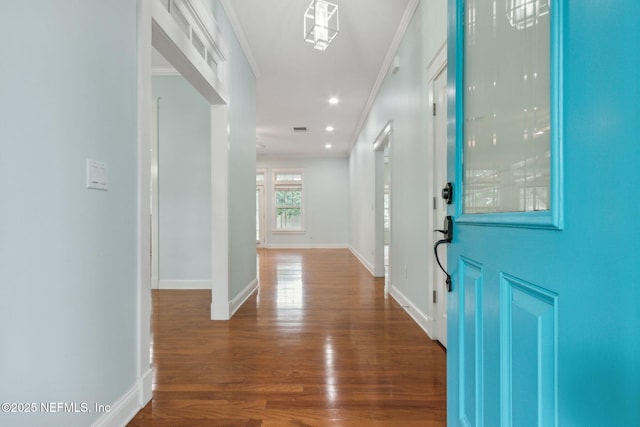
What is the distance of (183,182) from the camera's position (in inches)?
165

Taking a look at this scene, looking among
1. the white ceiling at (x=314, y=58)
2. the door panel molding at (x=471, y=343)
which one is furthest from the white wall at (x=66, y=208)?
the white ceiling at (x=314, y=58)

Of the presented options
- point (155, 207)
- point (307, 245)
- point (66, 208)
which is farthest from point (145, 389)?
point (307, 245)

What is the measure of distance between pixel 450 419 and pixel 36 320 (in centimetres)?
146

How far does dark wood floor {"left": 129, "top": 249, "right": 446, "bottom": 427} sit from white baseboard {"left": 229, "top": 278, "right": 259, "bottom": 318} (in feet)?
0.21

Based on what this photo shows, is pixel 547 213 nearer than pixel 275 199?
Yes

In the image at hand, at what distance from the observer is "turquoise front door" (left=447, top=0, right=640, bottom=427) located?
455 millimetres

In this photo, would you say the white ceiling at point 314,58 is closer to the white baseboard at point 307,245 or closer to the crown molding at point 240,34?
the crown molding at point 240,34

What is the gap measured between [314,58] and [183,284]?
336cm

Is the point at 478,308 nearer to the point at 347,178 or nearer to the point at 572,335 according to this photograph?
the point at 572,335

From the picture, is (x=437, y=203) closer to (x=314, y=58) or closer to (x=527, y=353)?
(x=527, y=353)

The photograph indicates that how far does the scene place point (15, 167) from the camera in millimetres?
933

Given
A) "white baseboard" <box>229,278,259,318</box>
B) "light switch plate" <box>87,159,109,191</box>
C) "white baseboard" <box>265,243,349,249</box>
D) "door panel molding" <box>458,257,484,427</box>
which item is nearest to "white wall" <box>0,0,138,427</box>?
"light switch plate" <box>87,159,109,191</box>

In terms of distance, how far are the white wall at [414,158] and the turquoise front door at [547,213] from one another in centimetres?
142

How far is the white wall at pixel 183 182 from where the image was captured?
4188mm
